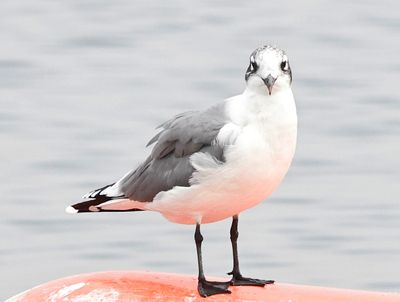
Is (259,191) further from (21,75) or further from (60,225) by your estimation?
(21,75)

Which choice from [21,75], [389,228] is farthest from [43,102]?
[389,228]

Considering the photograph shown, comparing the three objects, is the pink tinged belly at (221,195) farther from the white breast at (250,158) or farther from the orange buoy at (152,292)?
the orange buoy at (152,292)

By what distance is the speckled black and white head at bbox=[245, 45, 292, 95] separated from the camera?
8969 millimetres

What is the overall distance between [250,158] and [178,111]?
773 centimetres

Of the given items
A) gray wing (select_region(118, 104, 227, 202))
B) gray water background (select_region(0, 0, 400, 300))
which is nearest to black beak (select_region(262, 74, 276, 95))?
gray wing (select_region(118, 104, 227, 202))

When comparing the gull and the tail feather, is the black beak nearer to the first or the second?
the gull

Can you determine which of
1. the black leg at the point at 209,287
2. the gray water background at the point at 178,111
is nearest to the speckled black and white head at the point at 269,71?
the black leg at the point at 209,287

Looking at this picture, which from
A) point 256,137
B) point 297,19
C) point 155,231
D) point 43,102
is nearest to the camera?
point 256,137

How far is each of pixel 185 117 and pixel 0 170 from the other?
623cm

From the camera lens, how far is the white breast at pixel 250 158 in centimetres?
902

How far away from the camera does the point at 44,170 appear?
1551 centimetres

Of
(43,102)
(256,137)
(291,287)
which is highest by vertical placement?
(43,102)

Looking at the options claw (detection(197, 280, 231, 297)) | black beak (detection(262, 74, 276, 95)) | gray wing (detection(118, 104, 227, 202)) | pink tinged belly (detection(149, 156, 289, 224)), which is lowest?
claw (detection(197, 280, 231, 297))

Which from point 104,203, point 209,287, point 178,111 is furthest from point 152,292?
point 178,111
